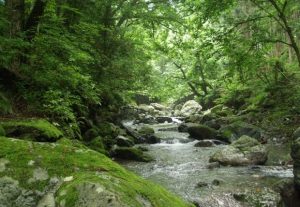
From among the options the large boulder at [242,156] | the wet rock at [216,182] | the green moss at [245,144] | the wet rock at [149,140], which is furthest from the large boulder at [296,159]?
the wet rock at [149,140]

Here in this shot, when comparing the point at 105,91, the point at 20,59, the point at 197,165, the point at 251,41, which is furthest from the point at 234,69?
the point at 20,59

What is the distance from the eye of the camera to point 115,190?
2.57 m

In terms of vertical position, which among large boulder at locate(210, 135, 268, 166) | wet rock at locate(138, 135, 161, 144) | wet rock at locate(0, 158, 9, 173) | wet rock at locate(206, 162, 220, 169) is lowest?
wet rock at locate(138, 135, 161, 144)

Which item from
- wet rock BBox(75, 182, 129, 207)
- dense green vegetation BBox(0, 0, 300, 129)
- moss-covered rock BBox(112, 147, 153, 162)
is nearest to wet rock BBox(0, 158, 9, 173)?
wet rock BBox(75, 182, 129, 207)

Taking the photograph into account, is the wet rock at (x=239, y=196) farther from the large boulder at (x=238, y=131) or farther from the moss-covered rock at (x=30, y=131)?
the large boulder at (x=238, y=131)

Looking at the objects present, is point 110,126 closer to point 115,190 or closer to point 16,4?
point 16,4

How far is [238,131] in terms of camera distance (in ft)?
50.3

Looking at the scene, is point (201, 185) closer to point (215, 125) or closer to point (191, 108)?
point (215, 125)

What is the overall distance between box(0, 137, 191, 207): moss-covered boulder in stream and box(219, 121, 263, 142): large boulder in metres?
12.3

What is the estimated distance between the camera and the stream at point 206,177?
7180mm

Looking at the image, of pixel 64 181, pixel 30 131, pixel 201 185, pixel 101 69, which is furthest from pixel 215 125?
pixel 64 181

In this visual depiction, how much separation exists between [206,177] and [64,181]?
6.70m

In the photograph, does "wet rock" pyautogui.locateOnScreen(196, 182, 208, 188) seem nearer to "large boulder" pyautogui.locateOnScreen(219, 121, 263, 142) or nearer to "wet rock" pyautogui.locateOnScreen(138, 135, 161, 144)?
"large boulder" pyautogui.locateOnScreen(219, 121, 263, 142)

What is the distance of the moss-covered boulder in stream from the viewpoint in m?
2.53
